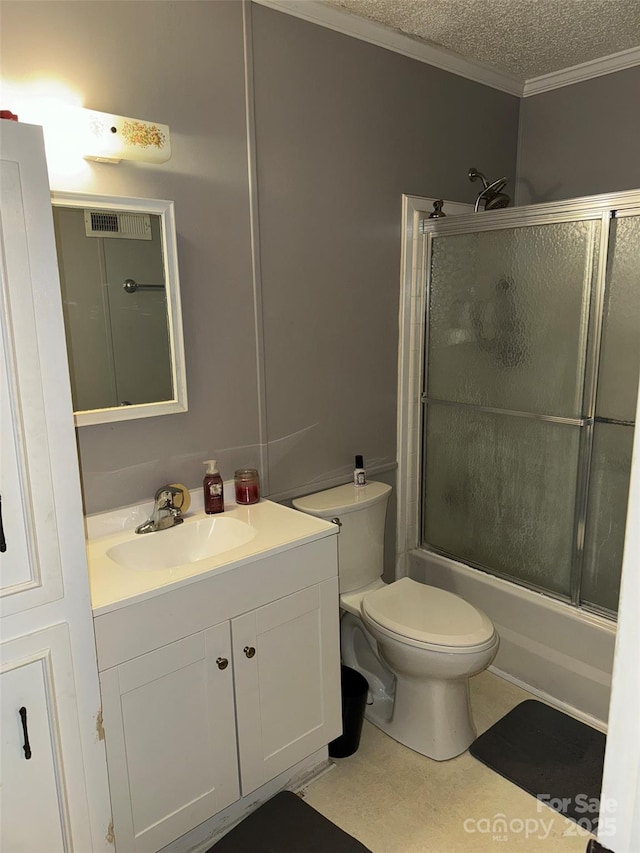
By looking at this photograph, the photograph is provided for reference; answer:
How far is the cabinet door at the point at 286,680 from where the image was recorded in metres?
1.73

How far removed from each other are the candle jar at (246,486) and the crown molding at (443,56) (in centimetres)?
149

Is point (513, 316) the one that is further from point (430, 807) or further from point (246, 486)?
point (430, 807)

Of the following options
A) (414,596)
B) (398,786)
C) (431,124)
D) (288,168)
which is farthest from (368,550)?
Result: (431,124)

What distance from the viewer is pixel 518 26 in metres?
2.22

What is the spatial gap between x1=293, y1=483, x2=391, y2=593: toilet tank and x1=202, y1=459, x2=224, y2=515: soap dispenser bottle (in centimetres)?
34

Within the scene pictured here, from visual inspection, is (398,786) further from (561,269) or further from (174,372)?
(561,269)

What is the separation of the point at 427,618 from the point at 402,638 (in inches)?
5.9

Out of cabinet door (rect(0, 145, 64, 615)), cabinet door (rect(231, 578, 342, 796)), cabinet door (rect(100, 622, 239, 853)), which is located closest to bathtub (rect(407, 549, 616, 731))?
cabinet door (rect(231, 578, 342, 796))

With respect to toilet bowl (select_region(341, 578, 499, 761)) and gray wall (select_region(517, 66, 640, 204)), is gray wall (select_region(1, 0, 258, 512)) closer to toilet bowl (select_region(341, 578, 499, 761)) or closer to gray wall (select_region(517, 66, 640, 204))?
toilet bowl (select_region(341, 578, 499, 761))

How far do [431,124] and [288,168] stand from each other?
0.79 meters

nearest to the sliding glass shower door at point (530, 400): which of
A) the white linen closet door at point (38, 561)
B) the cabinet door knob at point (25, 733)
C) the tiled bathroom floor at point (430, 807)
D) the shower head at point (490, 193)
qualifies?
the shower head at point (490, 193)

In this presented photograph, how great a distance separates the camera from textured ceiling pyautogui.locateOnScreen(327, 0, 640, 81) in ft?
6.77

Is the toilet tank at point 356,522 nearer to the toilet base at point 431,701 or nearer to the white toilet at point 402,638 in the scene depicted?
the white toilet at point 402,638

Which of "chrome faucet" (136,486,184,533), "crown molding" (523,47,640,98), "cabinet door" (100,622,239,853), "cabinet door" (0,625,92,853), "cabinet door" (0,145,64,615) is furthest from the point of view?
"crown molding" (523,47,640,98)
